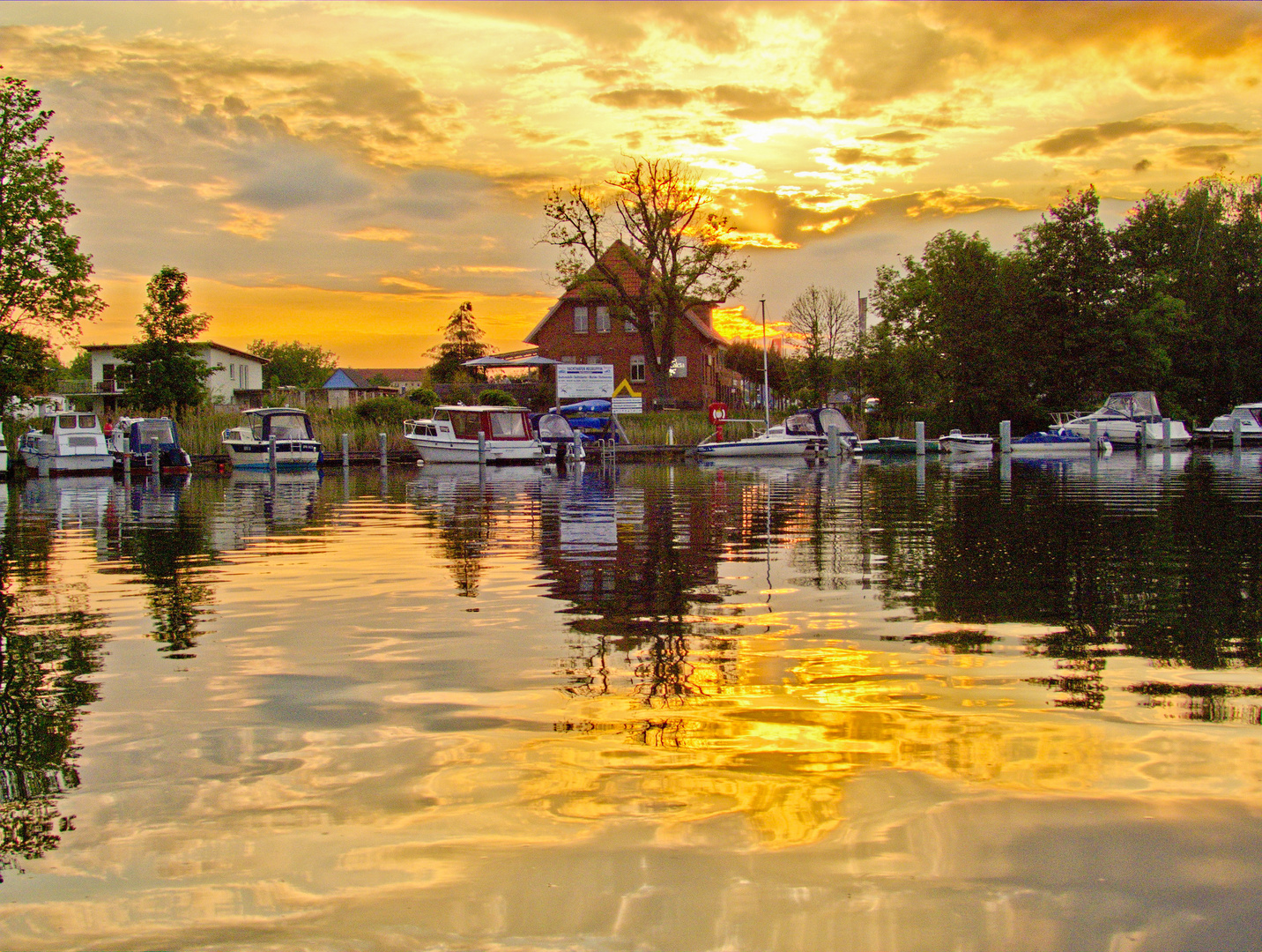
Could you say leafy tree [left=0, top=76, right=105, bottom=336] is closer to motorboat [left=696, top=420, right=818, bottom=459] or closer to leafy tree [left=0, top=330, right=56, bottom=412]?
leafy tree [left=0, top=330, right=56, bottom=412]

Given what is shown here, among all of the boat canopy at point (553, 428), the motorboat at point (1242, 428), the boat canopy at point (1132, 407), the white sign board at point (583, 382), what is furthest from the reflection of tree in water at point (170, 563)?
the motorboat at point (1242, 428)

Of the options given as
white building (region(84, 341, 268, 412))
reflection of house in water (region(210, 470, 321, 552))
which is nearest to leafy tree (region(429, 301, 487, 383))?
white building (region(84, 341, 268, 412))

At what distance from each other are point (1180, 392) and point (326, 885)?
63575 mm

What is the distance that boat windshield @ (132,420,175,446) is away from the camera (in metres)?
39.6

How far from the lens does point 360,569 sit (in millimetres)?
10664

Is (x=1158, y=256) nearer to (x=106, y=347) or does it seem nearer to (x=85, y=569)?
(x=85, y=569)

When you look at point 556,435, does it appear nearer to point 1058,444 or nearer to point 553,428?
point 553,428

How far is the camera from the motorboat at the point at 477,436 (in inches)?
1674

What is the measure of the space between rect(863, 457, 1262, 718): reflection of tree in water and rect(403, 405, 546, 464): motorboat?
26117mm

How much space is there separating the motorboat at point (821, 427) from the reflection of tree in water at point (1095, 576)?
2744 cm

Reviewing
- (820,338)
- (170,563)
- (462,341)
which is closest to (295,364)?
(462,341)

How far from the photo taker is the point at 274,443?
1608 inches

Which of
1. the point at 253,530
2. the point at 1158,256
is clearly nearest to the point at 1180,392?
the point at 1158,256

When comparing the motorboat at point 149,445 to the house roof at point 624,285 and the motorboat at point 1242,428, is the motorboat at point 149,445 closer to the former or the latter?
the house roof at point 624,285
